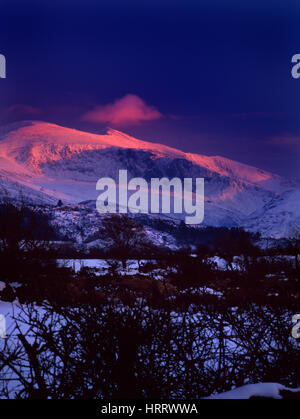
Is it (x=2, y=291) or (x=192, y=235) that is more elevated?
(x=192, y=235)

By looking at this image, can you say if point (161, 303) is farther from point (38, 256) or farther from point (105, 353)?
point (38, 256)

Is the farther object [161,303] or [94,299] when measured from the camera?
[161,303]

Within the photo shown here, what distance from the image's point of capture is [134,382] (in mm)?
Result: 4484

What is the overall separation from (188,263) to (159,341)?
2304cm

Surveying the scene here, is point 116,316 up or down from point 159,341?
up

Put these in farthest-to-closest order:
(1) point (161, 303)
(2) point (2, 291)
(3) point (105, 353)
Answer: (2) point (2, 291), (1) point (161, 303), (3) point (105, 353)

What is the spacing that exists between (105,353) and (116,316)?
0.45 metres

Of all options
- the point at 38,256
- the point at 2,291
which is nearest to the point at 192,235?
the point at 38,256
